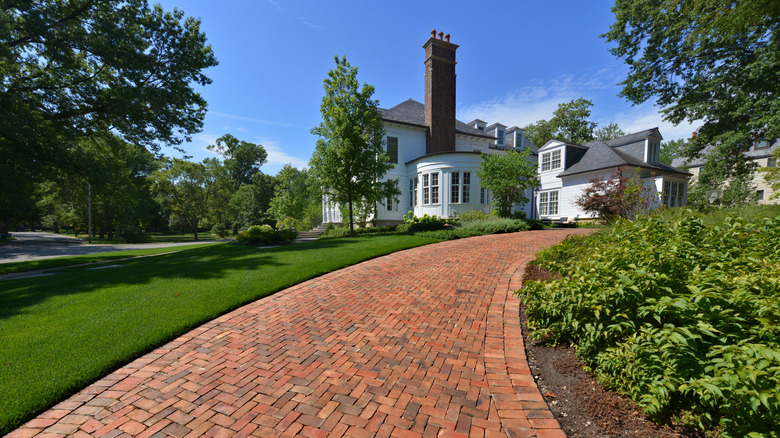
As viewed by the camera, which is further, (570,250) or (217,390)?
(570,250)

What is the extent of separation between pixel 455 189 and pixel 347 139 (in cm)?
790

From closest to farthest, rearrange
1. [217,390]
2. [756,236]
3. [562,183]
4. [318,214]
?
[217,390] → [756,236] → [562,183] → [318,214]

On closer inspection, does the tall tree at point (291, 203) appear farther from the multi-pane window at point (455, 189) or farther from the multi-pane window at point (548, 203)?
the multi-pane window at point (548, 203)

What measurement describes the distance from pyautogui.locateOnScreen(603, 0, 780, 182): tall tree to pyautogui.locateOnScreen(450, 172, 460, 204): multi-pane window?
10.9m

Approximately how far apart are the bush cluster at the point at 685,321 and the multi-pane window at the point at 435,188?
15.2 metres

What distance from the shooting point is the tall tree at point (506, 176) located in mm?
16422

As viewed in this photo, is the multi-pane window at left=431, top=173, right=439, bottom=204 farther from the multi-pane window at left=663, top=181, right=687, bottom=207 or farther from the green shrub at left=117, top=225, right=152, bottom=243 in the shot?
the green shrub at left=117, top=225, right=152, bottom=243

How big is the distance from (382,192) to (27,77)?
1521cm

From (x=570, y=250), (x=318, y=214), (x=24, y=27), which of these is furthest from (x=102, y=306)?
(x=318, y=214)

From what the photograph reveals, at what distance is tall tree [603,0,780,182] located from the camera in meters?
12.6

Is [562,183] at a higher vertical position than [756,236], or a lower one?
higher

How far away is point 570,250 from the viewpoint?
15.2ft

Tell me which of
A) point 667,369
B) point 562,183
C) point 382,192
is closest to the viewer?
point 667,369

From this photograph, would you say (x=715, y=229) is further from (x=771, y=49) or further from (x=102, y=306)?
(x=771, y=49)
